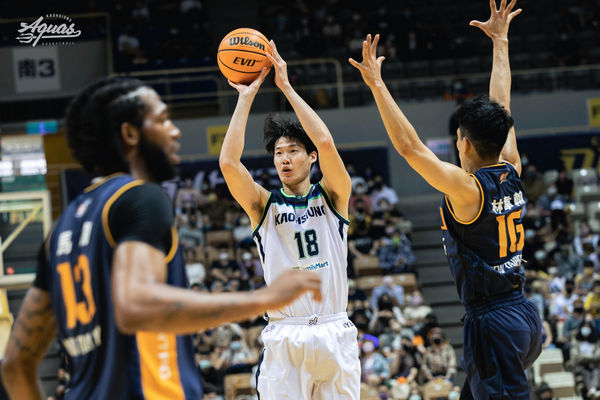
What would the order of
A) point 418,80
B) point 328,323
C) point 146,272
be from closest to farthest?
point 146,272
point 328,323
point 418,80

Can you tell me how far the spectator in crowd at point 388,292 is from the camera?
1431cm

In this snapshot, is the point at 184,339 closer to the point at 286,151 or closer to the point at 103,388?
the point at 103,388

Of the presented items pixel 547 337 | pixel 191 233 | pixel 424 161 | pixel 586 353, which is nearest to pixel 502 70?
pixel 424 161

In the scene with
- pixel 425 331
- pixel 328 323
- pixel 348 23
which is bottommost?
pixel 425 331

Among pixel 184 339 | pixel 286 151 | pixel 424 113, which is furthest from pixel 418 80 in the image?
pixel 184 339

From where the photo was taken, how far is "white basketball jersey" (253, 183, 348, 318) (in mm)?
5211

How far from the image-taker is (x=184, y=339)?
2.73 metres

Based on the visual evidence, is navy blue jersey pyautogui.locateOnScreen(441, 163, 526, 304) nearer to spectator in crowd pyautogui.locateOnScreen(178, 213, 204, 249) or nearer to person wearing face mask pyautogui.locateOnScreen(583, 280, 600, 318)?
person wearing face mask pyautogui.locateOnScreen(583, 280, 600, 318)

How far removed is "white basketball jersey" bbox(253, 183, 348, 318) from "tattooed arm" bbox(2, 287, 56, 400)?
2.48 meters

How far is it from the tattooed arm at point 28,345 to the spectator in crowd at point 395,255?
13004 mm

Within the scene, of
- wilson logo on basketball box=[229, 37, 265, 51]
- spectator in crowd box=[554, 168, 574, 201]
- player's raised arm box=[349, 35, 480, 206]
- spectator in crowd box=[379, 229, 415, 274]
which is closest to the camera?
player's raised arm box=[349, 35, 480, 206]

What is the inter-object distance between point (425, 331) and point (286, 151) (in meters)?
8.77

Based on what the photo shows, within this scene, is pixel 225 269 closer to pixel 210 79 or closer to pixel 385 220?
pixel 385 220

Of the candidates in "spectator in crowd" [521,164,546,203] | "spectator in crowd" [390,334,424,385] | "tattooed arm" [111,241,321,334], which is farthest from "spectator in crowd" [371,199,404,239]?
"tattooed arm" [111,241,321,334]
